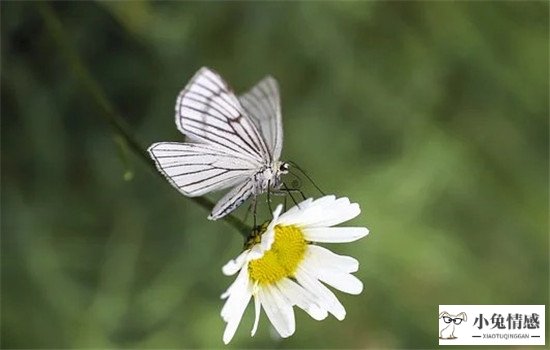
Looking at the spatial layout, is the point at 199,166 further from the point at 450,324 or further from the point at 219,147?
the point at 450,324

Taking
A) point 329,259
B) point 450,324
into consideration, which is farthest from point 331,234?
point 450,324

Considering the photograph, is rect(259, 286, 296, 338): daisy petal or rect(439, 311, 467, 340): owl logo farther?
rect(439, 311, 467, 340): owl logo

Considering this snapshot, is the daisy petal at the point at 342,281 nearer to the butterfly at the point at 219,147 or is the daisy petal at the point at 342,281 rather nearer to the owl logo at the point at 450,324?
the butterfly at the point at 219,147

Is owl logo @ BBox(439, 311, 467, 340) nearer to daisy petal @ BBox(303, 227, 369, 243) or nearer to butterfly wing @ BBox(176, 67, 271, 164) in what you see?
daisy petal @ BBox(303, 227, 369, 243)

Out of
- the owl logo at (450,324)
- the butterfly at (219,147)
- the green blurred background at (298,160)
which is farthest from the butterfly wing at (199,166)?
the green blurred background at (298,160)

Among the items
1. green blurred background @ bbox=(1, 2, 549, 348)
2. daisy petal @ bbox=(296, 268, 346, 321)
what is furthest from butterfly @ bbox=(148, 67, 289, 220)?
green blurred background @ bbox=(1, 2, 549, 348)

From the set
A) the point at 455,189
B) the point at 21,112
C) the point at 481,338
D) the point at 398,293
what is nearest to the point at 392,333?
the point at 398,293

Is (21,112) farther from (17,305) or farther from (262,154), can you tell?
(262,154)
